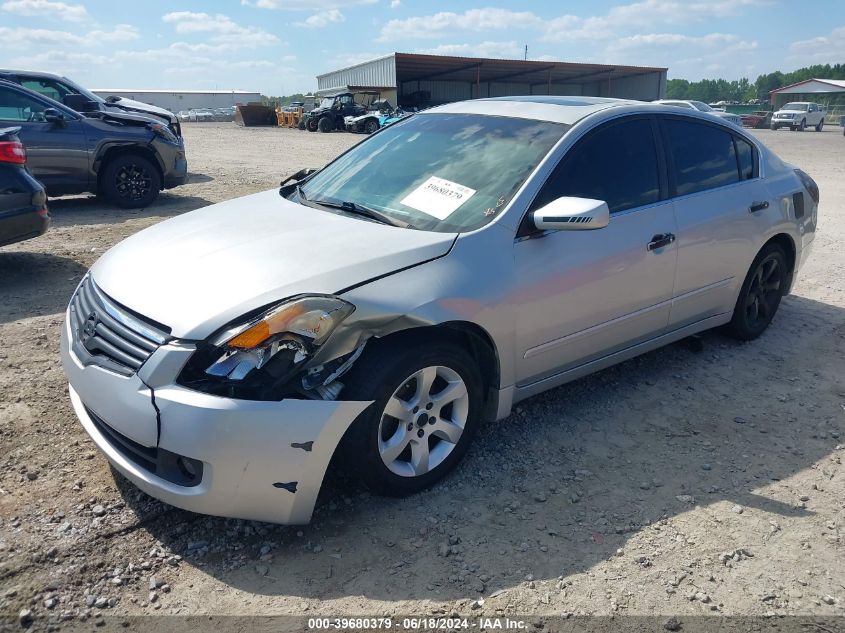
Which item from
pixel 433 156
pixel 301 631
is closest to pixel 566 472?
pixel 301 631

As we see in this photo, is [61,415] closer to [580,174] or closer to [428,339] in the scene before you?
[428,339]

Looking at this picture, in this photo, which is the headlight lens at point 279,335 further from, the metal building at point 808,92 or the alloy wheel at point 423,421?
the metal building at point 808,92

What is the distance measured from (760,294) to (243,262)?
3.86 meters

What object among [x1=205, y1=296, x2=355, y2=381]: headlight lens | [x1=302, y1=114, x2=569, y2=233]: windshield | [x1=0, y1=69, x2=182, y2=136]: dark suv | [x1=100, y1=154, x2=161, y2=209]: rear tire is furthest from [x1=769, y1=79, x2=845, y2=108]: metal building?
[x1=205, y1=296, x2=355, y2=381]: headlight lens

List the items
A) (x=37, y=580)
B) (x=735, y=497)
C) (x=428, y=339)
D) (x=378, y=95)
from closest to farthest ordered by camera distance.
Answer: (x=37, y=580)
(x=428, y=339)
(x=735, y=497)
(x=378, y=95)

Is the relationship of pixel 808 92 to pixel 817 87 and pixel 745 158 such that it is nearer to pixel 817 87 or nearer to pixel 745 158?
pixel 817 87

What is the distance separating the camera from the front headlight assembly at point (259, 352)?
2.47 meters

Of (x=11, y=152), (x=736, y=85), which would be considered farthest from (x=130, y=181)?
(x=736, y=85)

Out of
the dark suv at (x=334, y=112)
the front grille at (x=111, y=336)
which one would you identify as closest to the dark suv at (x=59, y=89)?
the front grille at (x=111, y=336)

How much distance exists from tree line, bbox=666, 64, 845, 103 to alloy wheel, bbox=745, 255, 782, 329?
320 ft

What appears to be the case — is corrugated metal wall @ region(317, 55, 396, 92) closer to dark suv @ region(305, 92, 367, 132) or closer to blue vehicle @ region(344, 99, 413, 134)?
dark suv @ region(305, 92, 367, 132)

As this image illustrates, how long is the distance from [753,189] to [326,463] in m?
3.56

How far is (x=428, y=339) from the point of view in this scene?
2.85 m

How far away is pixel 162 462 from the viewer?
8.22 ft
